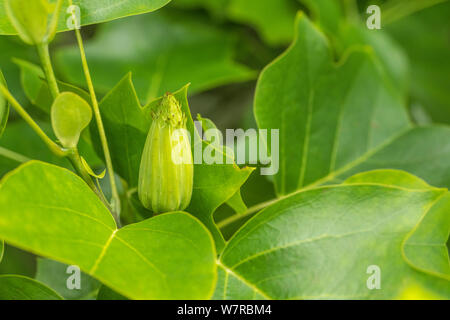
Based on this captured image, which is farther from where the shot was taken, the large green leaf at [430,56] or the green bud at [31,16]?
the large green leaf at [430,56]

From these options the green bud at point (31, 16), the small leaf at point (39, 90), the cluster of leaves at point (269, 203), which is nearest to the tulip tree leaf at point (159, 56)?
the cluster of leaves at point (269, 203)

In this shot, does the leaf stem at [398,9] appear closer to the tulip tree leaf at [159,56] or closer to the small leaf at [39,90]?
the tulip tree leaf at [159,56]

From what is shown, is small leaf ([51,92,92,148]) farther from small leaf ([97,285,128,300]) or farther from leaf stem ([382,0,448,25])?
leaf stem ([382,0,448,25])

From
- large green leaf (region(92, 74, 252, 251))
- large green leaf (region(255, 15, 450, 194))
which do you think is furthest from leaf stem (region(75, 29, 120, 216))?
large green leaf (region(255, 15, 450, 194))

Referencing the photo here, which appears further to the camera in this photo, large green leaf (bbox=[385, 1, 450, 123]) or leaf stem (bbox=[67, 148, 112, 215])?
large green leaf (bbox=[385, 1, 450, 123])
